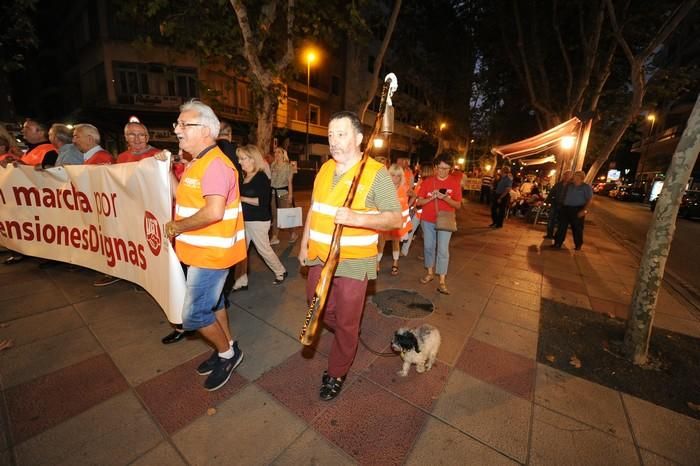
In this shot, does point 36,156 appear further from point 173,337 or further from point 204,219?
point 204,219

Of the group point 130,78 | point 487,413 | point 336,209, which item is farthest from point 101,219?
point 130,78

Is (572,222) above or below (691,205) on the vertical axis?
below

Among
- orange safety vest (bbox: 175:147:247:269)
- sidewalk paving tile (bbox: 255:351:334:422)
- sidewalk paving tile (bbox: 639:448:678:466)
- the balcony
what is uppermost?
the balcony

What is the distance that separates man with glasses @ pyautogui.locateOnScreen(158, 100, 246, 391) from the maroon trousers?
0.74 m

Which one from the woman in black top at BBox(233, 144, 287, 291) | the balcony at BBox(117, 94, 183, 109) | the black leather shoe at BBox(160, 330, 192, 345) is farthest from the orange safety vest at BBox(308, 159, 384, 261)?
the balcony at BBox(117, 94, 183, 109)

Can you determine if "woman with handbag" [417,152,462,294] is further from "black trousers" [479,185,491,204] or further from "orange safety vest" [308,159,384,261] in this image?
"black trousers" [479,185,491,204]

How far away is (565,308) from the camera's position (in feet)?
14.4

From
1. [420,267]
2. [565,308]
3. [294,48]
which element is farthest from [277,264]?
[294,48]

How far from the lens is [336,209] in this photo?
84.7 inches

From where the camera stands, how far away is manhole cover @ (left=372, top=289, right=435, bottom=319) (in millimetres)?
3998

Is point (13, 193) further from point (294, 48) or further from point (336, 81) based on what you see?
point (336, 81)

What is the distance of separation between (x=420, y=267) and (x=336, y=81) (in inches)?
1068

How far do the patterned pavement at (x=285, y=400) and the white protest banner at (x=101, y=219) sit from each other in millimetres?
568

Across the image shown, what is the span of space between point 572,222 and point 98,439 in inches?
390
